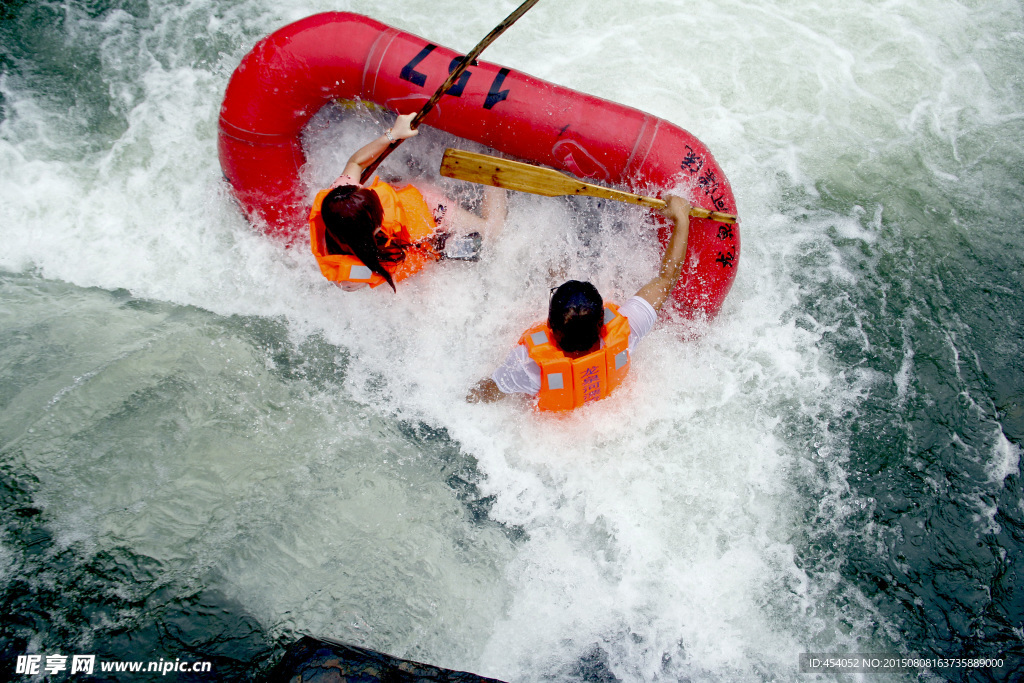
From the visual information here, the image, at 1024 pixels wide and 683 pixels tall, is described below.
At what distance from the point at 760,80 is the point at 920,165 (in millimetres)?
1258

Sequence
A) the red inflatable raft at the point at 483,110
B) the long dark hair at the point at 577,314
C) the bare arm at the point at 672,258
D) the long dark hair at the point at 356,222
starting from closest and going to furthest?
the long dark hair at the point at 577,314, the long dark hair at the point at 356,222, the bare arm at the point at 672,258, the red inflatable raft at the point at 483,110

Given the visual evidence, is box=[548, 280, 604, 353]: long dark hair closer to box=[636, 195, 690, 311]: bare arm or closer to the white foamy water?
box=[636, 195, 690, 311]: bare arm

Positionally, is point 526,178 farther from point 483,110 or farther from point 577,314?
point 577,314

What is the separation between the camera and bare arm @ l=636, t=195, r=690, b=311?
2721mm

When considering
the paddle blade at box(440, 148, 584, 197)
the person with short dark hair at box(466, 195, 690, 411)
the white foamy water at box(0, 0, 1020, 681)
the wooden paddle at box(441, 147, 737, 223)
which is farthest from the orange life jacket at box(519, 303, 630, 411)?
the paddle blade at box(440, 148, 584, 197)

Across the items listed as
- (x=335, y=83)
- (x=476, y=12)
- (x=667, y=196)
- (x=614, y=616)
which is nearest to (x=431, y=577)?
(x=614, y=616)

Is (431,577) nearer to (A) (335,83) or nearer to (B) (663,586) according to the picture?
(B) (663,586)

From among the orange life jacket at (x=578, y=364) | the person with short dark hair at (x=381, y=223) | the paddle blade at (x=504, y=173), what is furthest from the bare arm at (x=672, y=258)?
the person with short dark hair at (x=381, y=223)

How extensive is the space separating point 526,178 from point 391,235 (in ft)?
2.54

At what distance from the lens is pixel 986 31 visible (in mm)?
4145

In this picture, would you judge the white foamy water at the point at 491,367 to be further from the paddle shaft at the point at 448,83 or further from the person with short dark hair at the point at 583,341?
the paddle shaft at the point at 448,83

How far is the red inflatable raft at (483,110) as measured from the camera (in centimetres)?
283

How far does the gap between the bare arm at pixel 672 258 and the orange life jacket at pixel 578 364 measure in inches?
10.5

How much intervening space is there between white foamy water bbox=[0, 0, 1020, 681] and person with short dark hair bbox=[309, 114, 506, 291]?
1.00 ft
